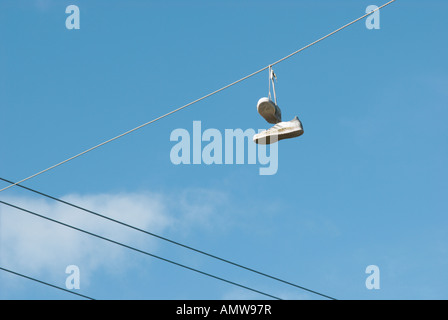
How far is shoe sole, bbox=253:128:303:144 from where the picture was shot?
13.8 m

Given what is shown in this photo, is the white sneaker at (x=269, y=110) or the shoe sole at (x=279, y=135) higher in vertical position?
the white sneaker at (x=269, y=110)

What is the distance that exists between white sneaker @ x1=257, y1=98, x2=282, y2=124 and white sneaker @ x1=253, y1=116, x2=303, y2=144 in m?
0.10

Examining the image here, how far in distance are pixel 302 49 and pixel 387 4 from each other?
113 centimetres

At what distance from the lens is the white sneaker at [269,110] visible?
45.8ft

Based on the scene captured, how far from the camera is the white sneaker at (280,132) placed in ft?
45.3

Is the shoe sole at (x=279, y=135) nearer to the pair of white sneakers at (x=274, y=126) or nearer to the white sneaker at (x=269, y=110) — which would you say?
the pair of white sneakers at (x=274, y=126)

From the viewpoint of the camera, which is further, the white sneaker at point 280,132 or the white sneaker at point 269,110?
the white sneaker at point 269,110

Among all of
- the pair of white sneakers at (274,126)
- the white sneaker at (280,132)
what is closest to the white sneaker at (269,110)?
the pair of white sneakers at (274,126)

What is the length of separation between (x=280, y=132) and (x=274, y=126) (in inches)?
6.2

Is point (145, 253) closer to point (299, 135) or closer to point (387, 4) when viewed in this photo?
point (299, 135)

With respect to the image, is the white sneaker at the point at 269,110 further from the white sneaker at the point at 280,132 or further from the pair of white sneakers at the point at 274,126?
the white sneaker at the point at 280,132

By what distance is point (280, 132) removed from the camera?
13977 mm

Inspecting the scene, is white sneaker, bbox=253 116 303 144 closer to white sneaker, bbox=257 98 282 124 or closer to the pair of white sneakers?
the pair of white sneakers
